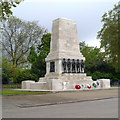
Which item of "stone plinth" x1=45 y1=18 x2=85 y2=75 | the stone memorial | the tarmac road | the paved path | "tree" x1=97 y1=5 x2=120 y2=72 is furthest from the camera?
"tree" x1=97 y1=5 x2=120 y2=72

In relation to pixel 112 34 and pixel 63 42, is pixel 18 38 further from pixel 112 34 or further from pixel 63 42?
pixel 112 34

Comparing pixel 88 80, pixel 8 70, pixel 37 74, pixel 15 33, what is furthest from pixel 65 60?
pixel 15 33

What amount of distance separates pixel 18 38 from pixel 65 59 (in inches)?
683

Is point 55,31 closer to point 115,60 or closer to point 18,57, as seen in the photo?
point 115,60

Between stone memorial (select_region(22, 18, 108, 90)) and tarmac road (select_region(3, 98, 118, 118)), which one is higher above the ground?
stone memorial (select_region(22, 18, 108, 90))

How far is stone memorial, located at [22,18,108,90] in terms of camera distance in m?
24.5

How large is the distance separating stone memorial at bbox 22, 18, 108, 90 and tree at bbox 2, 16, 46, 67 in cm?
1413

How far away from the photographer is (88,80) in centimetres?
2567

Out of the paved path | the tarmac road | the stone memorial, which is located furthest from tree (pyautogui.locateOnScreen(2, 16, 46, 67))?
the tarmac road

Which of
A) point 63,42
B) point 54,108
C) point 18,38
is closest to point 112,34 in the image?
point 63,42

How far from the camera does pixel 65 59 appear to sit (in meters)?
25.4

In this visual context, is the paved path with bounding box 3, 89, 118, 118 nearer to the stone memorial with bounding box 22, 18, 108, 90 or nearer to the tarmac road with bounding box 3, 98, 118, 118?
the tarmac road with bounding box 3, 98, 118, 118

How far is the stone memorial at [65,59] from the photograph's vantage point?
2452 centimetres

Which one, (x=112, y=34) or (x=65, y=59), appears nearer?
(x=65, y=59)
